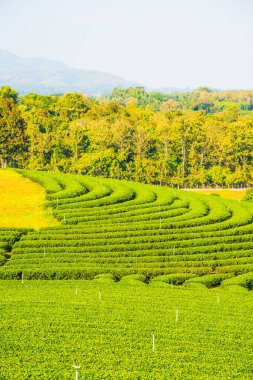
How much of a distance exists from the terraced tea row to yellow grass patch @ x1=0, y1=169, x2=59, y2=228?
151 cm

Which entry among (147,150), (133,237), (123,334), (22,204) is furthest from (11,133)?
(123,334)

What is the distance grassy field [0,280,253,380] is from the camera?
27.7 m

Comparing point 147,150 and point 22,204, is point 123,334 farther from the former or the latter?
point 147,150

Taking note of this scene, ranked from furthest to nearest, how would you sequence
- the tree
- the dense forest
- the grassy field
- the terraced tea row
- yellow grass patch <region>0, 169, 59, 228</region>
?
the dense forest → the tree → yellow grass patch <region>0, 169, 59, 228</region> → the terraced tea row → the grassy field

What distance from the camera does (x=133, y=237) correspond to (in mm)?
61875

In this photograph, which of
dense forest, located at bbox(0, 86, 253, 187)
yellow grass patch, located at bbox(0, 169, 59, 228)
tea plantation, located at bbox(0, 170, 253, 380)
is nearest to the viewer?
tea plantation, located at bbox(0, 170, 253, 380)

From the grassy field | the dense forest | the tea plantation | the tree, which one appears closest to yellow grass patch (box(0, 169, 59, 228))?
the tea plantation

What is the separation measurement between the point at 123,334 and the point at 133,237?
97.1 ft

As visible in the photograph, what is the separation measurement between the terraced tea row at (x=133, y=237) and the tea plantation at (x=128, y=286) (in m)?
0.11

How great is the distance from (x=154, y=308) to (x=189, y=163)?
100193 mm

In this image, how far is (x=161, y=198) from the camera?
259 feet

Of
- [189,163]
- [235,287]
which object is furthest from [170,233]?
[189,163]

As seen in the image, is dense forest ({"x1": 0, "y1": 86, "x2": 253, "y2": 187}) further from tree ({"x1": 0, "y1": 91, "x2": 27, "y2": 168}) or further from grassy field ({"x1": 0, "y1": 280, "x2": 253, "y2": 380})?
grassy field ({"x1": 0, "y1": 280, "x2": 253, "y2": 380})

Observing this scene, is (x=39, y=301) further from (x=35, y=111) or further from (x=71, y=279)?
(x=35, y=111)
